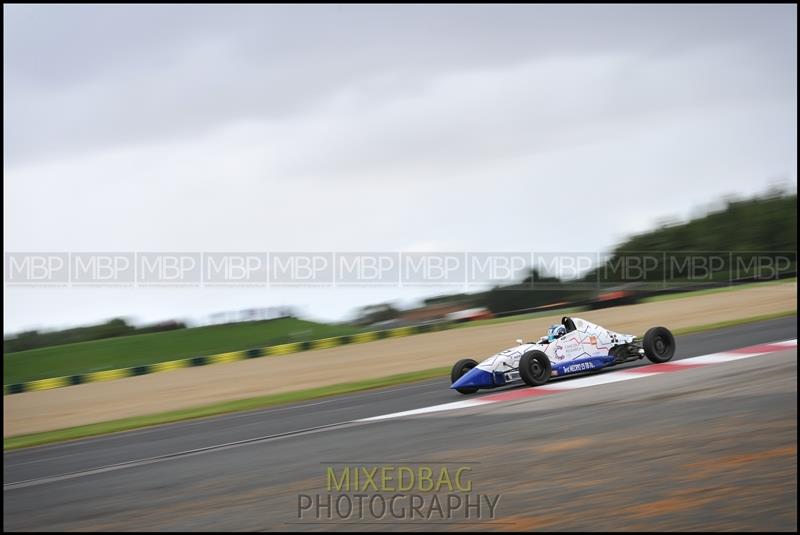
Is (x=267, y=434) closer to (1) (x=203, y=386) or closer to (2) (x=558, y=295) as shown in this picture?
(1) (x=203, y=386)

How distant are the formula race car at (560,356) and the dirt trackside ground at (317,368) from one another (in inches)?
217

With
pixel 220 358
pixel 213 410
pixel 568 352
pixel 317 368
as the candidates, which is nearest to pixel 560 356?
pixel 568 352

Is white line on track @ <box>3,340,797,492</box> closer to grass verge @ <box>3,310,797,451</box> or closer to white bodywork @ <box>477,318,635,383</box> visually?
white bodywork @ <box>477,318,635,383</box>

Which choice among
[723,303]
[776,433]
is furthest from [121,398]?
[723,303]

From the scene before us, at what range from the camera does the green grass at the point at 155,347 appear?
28.2 meters

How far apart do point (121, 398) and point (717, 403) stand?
14.0 metres

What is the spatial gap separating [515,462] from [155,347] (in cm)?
2617

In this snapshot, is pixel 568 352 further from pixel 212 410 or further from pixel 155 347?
pixel 155 347

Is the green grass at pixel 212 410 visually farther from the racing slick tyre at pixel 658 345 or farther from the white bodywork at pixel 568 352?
the racing slick tyre at pixel 658 345

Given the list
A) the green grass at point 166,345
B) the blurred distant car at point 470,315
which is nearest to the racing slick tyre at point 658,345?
the green grass at point 166,345

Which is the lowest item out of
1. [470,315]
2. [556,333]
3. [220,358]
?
[220,358]

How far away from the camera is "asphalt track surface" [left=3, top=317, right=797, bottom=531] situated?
209 inches

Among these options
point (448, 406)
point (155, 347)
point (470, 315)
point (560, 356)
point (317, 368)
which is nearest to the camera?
point (448, 406)

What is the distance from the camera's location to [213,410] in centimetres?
1395
